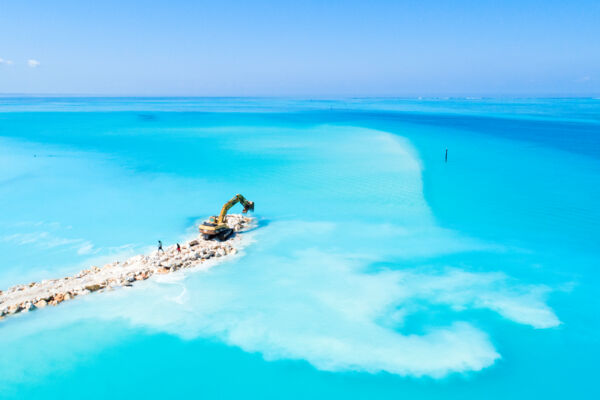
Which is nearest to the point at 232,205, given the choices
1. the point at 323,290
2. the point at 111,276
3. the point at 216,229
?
the point at 216,229

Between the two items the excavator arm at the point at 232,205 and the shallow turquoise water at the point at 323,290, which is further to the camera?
the excavator arm at the point at 232,205

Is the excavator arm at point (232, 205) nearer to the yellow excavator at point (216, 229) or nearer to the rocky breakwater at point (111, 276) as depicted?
the yellow excavator at point (216, 229)

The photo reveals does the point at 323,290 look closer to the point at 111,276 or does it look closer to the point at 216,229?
the point at 216,229

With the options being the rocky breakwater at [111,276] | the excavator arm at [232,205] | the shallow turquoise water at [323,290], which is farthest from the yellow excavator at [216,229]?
the shallow turquoise water at [323,290]

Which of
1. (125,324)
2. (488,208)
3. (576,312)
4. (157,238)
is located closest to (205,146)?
(157,238)

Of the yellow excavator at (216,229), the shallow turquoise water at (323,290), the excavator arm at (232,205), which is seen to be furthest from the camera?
the excavator arm at (232,205)

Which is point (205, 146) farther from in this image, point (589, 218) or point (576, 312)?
point (576, 312)
